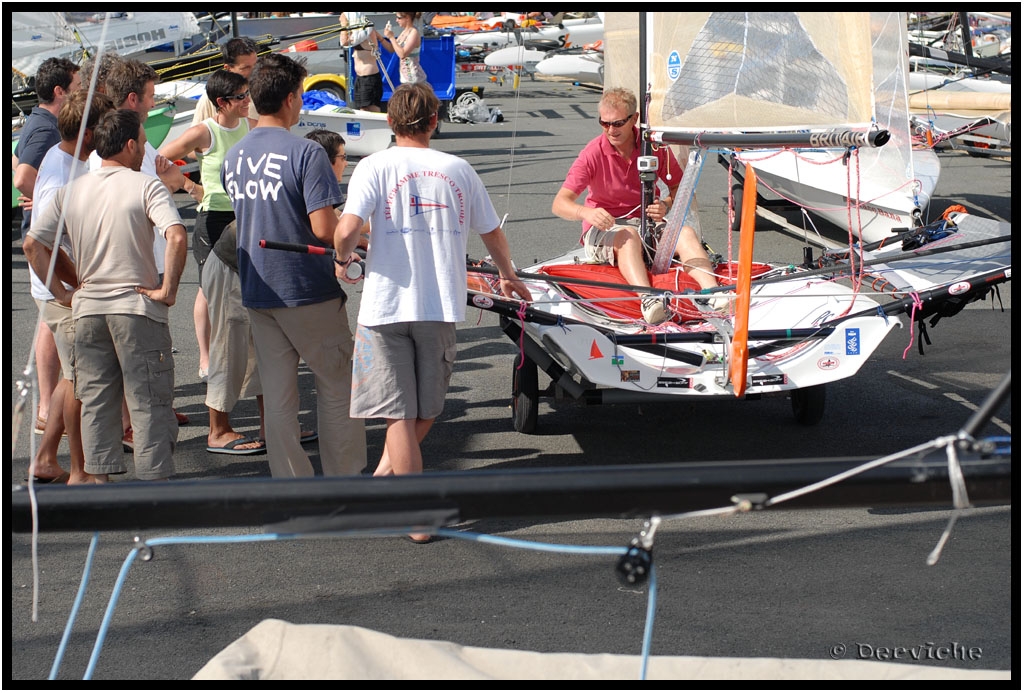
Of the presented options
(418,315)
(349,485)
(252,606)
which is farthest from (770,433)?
(349,485)

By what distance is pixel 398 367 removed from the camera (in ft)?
13.9

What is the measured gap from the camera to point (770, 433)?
17.9ft

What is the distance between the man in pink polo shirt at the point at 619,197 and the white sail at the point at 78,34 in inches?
246

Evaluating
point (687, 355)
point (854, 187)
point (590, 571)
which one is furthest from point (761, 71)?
point (854, 187)

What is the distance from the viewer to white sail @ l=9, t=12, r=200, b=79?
1062 cm

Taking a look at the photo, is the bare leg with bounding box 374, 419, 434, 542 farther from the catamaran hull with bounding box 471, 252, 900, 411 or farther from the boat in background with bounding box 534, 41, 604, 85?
the boat in background with bounding box 534, 41, 604, 85

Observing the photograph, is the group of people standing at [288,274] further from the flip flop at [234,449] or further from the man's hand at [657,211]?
the man's hand at [657,211]

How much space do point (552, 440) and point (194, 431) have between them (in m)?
1.88

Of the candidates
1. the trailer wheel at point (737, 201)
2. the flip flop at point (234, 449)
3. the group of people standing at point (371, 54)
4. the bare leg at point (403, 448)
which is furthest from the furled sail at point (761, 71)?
the group of people standing at point (371, 54)

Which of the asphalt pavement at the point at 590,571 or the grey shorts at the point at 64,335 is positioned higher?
the grey shorts at the point at 64,335

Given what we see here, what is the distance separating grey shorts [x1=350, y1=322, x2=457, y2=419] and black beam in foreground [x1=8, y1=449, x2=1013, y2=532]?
2502 millimetres

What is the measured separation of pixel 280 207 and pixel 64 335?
44.1 inches

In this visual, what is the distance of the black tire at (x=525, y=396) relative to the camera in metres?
5.31

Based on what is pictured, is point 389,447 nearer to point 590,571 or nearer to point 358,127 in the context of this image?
point 590,571
